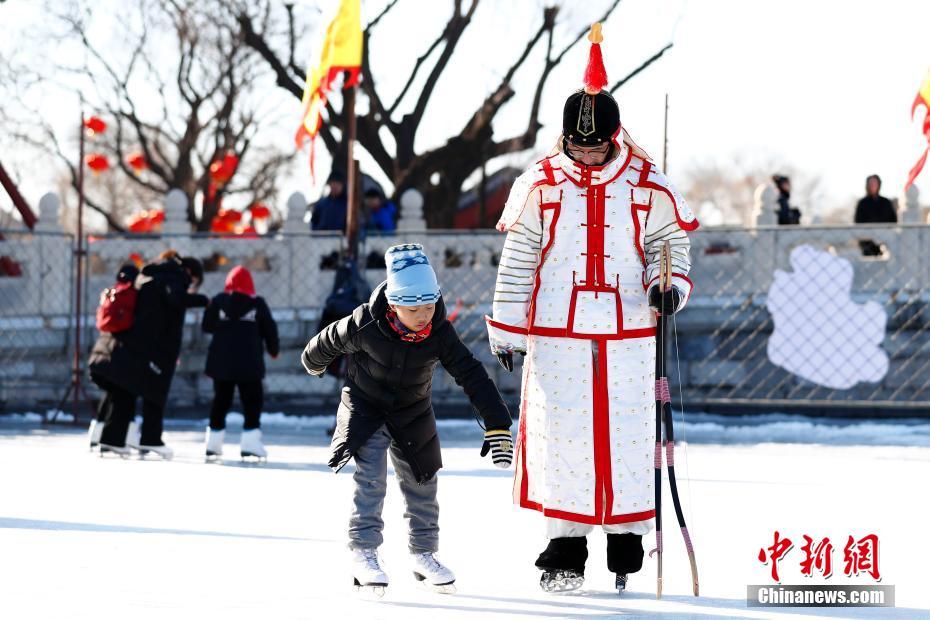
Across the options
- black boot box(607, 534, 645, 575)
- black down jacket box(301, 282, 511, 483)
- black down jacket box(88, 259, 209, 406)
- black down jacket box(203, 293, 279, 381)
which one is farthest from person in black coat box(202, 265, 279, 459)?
black boot box(607, 534, 645, 575)

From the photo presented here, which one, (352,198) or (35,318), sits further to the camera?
(35,318)

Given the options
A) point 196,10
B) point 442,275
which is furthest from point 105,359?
point 196,10

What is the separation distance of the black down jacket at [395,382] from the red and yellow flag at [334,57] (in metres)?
7.03

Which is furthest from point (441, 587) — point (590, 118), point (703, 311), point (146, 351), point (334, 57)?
point (703, 311)

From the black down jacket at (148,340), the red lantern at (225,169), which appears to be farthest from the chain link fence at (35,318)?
the red lantern at (225,169)

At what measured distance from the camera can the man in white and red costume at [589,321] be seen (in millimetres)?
5570

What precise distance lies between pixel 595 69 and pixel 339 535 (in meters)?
2.39

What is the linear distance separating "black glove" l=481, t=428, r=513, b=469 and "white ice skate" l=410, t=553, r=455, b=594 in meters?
0.43

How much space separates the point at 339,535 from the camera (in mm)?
6820

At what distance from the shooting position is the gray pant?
5539 mm

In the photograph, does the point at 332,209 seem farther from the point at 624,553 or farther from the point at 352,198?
the point at 624,553

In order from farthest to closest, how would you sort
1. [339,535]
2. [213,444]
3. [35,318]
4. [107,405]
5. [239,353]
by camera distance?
[35,318] < [107,405] < [213,444] < [239,353] < [339,535]

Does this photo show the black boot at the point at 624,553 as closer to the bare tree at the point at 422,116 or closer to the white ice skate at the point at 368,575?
the white ice skate at the point at 368,575

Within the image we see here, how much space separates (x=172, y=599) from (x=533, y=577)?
1.38 m
